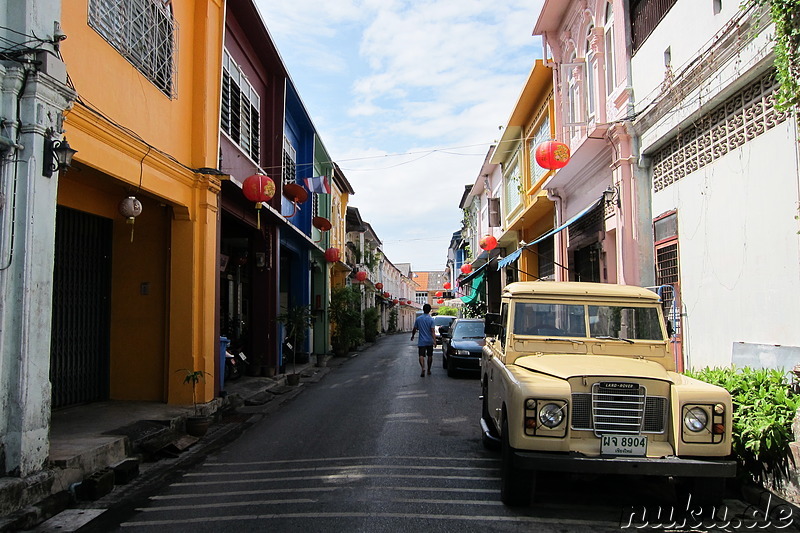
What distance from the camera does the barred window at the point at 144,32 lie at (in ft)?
24.1

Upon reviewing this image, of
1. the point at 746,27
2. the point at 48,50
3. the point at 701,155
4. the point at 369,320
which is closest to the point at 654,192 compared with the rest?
the point at 701,155

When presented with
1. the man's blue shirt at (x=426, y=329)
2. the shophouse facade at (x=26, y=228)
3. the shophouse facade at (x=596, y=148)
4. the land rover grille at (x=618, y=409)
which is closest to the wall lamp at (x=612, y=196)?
the shophouse facade at (x=596, y=148)

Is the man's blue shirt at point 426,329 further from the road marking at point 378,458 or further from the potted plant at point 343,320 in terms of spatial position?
the road marking at point 378,458

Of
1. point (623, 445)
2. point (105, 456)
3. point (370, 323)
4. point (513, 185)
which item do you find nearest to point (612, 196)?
point (623, 445)

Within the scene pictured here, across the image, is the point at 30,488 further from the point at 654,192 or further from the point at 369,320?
the point at 369,320

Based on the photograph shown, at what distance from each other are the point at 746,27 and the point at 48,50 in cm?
770

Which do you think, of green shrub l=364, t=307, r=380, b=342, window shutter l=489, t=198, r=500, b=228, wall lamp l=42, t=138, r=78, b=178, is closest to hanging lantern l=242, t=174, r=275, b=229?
wall lamp l=42, t=138, r=78, b=178

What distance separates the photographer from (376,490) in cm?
541

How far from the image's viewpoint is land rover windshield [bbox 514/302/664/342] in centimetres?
608

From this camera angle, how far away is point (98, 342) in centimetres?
966

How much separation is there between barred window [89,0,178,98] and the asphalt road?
5.52m

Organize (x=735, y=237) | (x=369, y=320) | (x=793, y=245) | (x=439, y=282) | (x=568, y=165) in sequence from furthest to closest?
(x=439, y=282) < (x=369, y=320) < (x=568, y=165) < (x=735, y=237) < (x=793, y=245)

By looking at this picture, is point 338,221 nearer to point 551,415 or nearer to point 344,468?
point 344,468

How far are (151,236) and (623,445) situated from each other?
27.4 ft
